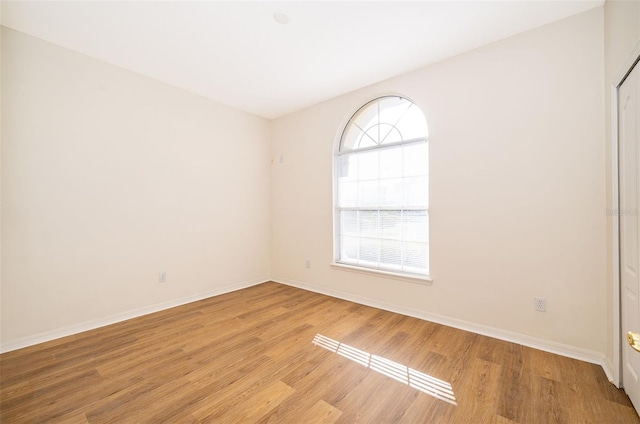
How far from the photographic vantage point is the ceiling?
2.16 metres

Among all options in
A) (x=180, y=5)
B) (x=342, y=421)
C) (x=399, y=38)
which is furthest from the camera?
(x=399, y=38)

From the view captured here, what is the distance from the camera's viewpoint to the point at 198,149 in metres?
3.75

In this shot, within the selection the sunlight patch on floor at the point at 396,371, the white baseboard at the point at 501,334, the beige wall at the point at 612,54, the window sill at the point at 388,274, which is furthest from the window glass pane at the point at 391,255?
the beige wall at the point at 612,54

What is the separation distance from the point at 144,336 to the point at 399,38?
3.86 meters

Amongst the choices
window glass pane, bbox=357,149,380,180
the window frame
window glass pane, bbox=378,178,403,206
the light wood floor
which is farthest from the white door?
window glass pane, bbox=357,149,380,180

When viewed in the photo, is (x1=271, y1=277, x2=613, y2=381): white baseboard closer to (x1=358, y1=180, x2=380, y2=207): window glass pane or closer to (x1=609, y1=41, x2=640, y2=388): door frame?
(x1=609, y1=41, x2=640, y2=388): door frame

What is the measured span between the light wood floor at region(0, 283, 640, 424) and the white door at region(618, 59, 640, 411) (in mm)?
237

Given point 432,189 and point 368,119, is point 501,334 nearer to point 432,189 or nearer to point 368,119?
point 432,189

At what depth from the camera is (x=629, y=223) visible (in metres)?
1.67

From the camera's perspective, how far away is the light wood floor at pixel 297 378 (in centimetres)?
160

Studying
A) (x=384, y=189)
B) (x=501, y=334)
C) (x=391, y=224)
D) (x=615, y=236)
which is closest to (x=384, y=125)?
(x=384, y=189)

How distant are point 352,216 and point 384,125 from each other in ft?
4.29

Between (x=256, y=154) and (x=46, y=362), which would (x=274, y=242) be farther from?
(x=46, y=362)

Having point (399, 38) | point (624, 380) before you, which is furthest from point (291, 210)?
point (624, 380)
